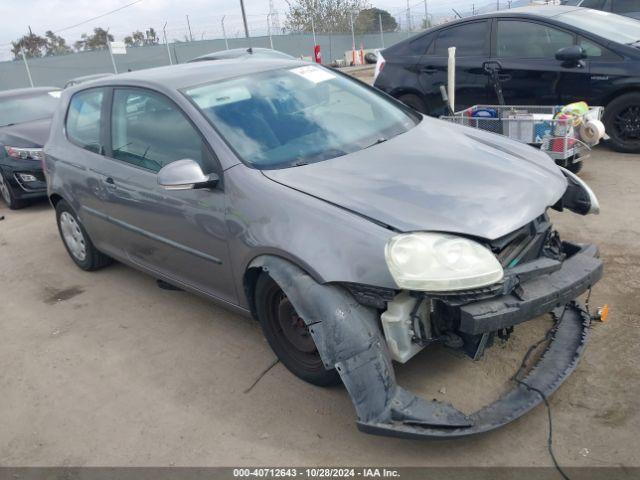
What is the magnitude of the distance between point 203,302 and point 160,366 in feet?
2.61

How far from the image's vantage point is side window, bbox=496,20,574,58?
21.2ft

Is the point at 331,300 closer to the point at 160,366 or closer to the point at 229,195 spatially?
the point at 229,195

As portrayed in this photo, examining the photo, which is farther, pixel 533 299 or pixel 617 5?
pixel 617 5

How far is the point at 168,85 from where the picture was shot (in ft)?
11.6

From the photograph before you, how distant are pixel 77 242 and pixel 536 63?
17.2ft

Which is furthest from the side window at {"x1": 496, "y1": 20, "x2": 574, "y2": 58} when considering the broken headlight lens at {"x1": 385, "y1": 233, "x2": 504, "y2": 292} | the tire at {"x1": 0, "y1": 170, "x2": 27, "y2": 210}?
the tire at {"x1": 0, "y1": 170, "x2": 27, "y2": 210}

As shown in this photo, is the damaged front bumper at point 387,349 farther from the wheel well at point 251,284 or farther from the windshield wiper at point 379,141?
the windshield wiper at point 379,141

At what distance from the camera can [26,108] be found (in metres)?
8.34

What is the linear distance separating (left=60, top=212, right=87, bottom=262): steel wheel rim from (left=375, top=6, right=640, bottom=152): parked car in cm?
434

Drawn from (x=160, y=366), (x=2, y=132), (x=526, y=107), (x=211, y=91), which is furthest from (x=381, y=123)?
(x=2, y=132)

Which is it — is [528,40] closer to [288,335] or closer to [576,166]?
[576,166]

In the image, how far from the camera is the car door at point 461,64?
22.4ft

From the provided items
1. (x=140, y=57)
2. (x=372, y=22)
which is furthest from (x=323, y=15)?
(x=140, y=57)

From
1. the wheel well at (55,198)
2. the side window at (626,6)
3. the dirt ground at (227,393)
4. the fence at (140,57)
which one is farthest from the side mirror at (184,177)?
the fence at (140,57)
